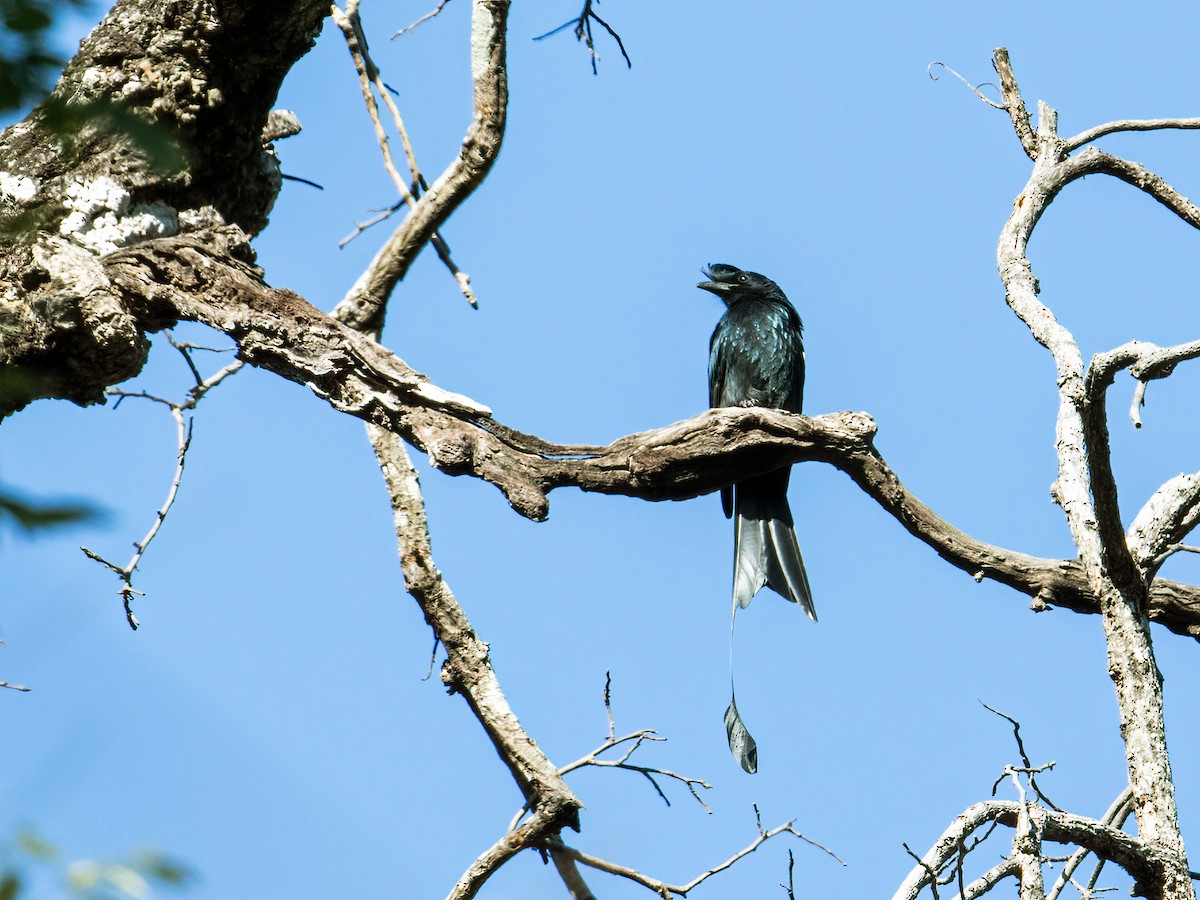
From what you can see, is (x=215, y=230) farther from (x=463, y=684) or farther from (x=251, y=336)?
(x=463, y=684)

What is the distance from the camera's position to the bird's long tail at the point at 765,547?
407cm

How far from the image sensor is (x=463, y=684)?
334cm

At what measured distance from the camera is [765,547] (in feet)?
13.7

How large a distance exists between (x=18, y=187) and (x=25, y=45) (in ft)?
7.90

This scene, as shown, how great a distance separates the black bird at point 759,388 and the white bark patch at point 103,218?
2182 mm

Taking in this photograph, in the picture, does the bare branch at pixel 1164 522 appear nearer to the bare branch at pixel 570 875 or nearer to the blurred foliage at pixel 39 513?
the bare branch at pixel 570 875

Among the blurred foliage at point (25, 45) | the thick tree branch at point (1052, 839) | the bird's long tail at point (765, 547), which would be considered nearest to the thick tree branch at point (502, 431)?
the thick tree branch at point (1052, 839)

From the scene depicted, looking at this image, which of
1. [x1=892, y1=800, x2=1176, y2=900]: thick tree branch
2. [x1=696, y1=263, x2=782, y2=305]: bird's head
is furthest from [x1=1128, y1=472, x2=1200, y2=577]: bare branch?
[x1=696, y1=263, x2=782, y2=305]: bird's head

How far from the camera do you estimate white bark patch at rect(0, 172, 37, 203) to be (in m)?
2.91

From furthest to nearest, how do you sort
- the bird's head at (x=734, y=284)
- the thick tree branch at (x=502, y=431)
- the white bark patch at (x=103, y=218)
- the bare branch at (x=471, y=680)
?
the bird's head at (x=734, y=284) < the white bark patch at (x=103, y=218) < the bare branch at (x=471, y=680) < the thick tree branch at (x=502, y=431)

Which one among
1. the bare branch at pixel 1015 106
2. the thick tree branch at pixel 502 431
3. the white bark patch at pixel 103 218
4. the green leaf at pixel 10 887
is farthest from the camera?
the bare branch at pixel 1015 106

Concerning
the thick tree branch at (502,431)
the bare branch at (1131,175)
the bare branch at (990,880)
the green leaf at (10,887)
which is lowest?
the green leaf at (10,887)

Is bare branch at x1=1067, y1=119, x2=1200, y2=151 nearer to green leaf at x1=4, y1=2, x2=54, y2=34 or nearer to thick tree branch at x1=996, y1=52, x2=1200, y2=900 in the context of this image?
thick tree branch at x1=996, y1=52, x2=1200, y2=900

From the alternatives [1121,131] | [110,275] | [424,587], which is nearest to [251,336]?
[110,275]
